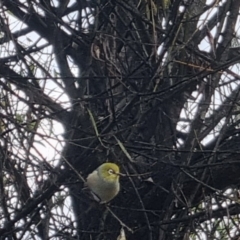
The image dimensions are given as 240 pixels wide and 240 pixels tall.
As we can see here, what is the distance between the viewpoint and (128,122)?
4785mm

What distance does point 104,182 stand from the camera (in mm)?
4520

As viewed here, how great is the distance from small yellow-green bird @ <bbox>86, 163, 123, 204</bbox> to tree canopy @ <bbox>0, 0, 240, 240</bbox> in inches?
3.5

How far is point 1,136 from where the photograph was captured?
438cm

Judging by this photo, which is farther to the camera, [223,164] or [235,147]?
[235,147]

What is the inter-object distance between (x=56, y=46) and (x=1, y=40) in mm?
464

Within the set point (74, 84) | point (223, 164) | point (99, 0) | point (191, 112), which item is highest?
point (99, 0)

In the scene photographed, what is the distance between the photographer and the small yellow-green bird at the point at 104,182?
4465 millimetres

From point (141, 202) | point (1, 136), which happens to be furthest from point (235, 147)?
point (1, 136)

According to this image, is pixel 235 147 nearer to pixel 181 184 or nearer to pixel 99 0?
pixel 181 184

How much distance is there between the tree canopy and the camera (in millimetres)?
4414

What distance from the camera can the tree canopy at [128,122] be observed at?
441 cm

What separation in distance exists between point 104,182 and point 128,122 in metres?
0.46

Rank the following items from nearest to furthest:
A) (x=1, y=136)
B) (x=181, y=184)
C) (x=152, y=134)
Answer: (x=1, y=136) → (x=181, y=184) → (x=152, y=134)

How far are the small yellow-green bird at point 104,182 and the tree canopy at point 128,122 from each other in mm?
89
